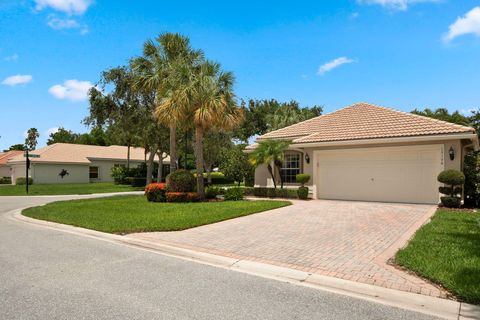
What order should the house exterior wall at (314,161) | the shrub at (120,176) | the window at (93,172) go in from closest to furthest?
the house exterior wall at (314,161), the shrub at (120,176), the window at (93,172)

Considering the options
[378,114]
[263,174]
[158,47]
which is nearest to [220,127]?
[263,174]

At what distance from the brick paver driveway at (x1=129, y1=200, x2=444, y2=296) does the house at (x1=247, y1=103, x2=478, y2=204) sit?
2.95 meters

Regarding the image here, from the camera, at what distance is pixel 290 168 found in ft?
64.1

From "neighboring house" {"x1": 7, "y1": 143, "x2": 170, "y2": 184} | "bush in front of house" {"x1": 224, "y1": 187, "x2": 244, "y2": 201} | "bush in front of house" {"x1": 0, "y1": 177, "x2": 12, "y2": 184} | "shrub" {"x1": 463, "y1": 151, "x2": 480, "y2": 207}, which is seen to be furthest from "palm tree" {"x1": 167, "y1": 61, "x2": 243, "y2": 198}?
"bush in front of house" {"x1": 0, "y1": 177, "x2": 12, "y2": 184}

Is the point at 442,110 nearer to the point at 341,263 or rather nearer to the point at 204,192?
the point at 204,192

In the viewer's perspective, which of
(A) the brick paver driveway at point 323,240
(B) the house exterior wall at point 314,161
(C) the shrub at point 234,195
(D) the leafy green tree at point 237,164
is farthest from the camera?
(D) the leafy green tree at point 237,164

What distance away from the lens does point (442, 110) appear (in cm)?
4556

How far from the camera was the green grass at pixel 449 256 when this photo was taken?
4812 mm

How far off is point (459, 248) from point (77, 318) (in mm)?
6681

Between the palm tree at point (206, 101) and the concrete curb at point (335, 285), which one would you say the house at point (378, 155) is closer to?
the palm tree at point (206, 101)

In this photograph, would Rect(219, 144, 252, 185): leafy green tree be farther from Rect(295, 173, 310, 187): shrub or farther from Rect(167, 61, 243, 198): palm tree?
Rect(167, 61, 243, 198): palm tree

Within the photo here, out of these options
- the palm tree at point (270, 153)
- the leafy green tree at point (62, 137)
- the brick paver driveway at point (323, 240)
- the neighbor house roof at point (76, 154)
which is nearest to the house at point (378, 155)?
the palm tree at point (270, 153)

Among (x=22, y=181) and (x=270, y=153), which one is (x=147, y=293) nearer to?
(x=270, y=153)

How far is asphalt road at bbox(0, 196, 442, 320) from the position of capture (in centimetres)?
416
